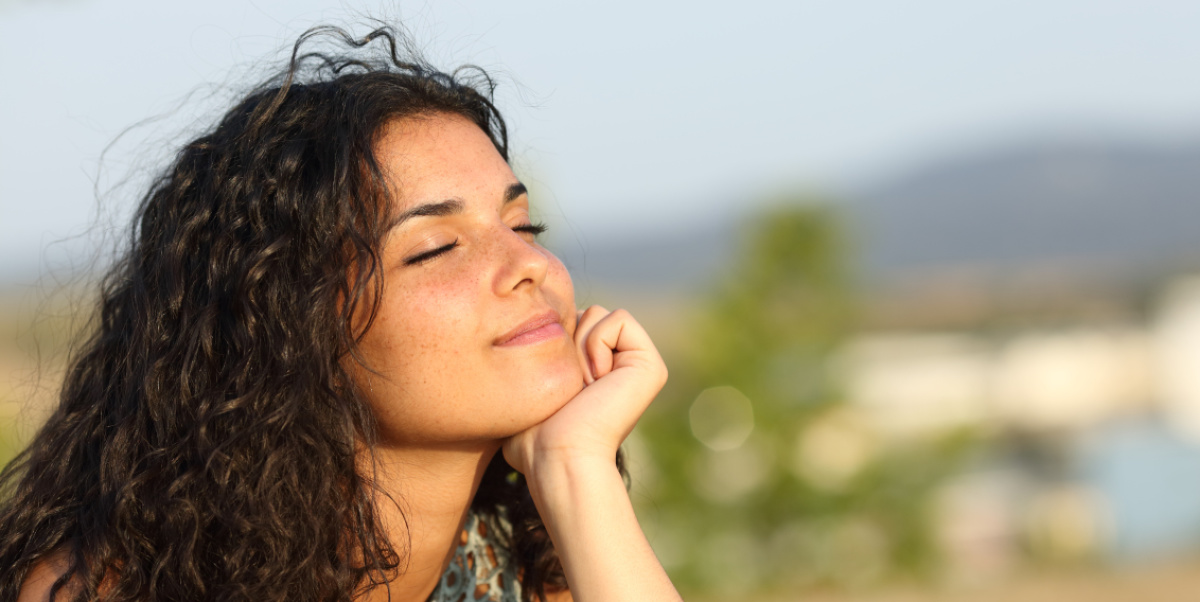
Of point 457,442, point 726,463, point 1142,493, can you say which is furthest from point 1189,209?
point 457,442

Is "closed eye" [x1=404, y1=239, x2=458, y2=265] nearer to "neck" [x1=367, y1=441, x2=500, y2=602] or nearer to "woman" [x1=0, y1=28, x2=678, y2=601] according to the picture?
"woman" [x1=0, y1=28, x2=678, y2=601]

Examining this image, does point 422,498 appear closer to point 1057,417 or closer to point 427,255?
point 427,255

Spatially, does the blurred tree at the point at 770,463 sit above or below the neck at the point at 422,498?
below

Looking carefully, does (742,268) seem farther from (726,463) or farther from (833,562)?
(833,562)

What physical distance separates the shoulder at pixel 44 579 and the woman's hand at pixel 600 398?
115cm

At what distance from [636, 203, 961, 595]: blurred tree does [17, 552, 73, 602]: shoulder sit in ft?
45.1

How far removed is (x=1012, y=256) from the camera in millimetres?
162875

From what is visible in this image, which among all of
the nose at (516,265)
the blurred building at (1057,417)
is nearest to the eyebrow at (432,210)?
the nose at (516,265)

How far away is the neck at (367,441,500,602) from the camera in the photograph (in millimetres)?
2779

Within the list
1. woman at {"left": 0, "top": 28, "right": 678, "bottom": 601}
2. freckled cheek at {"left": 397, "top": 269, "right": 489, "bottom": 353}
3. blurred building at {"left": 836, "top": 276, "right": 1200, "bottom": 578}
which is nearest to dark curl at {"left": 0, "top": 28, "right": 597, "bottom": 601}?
woman at {"left": 0, "top": 28, "right": 678, "bottom": 601}

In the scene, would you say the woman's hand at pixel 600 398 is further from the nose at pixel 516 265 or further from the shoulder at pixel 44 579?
the shoulder at pixel 44 579

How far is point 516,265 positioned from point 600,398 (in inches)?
17.4

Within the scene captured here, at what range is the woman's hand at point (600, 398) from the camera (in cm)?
264

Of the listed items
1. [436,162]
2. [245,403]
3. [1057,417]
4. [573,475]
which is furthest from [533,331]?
[1057,417]
